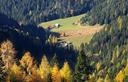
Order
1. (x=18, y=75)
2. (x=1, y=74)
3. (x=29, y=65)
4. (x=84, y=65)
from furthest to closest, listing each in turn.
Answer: (x=29, y=65)
(x=18, y=75)
(x=84, y=65)
(x=1, y=74)

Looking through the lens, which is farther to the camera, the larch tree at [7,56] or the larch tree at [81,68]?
the larch tree at [7,56]

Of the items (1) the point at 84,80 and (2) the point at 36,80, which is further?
(2) the point at 36,80

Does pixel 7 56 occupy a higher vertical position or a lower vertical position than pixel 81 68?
lower

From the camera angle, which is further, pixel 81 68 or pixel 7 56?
pixel 7 56

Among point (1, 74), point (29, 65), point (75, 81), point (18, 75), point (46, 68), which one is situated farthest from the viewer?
point (29, 65)

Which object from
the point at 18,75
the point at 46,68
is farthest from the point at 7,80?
the point at 46,68

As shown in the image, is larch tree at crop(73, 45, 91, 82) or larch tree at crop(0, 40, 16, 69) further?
larch tree at crop(0, 40, 16, 69)

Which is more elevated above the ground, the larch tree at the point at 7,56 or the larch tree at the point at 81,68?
the larch tree at the point at 81,68

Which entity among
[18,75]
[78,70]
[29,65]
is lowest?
[29,65]

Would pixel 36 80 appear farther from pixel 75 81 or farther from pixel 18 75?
pixel 75 81

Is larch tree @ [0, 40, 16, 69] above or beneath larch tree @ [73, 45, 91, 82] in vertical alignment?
beneath

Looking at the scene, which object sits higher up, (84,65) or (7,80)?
(84,65)
